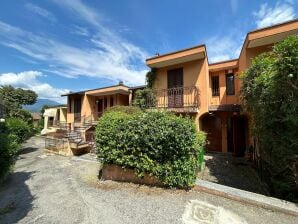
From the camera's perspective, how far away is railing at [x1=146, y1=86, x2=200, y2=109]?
12158 millimetres

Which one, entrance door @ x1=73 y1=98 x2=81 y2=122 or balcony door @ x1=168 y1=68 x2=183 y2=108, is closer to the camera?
balcony door @ x1=168 y1=68 x2=183 y2=108

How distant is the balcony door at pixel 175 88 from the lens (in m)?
12.8

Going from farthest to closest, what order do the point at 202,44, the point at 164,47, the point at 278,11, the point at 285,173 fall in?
the point at 164,47 < the point at 202,44 < the point at 278,11 < the point at 285,173

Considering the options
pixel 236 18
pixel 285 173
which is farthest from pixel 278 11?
pixel 285 173

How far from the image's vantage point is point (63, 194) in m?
6.35

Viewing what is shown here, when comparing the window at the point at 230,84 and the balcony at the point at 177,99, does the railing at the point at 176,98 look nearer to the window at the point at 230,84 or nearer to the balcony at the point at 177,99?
the balcony at the point at 177,99

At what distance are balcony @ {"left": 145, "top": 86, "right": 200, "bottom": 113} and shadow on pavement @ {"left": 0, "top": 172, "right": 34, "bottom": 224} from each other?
9218mm

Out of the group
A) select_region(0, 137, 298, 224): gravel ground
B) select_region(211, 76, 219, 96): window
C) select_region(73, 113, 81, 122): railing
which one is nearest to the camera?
select_region(0, 137, 298, 224): gravel ground

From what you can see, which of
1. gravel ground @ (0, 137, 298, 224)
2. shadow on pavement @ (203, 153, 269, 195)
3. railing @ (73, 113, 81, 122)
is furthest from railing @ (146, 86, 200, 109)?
railing @ (73, 113, 81, 122)

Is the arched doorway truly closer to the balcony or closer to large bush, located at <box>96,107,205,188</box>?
the balcony

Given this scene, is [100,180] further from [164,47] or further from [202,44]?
[164,47]

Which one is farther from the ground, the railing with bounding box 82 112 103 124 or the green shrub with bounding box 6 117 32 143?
the railing with bounding box 82 112 103 124

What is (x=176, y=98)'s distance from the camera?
510 inches

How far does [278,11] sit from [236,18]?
2.20 m
